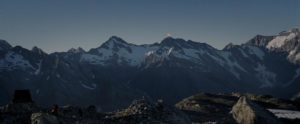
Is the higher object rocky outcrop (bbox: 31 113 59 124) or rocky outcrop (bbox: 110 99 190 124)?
rocky outcrop (bbox: 110 99 190 124)

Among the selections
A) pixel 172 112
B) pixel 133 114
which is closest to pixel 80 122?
pixel 133 114

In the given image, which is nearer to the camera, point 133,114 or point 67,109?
point 133,114

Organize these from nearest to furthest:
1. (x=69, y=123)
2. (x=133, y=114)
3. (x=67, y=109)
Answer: (x=69, y=123)
(x=133, y=114)
(x=67, y=109)

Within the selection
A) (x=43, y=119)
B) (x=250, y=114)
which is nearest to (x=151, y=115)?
(x=250, y=114)

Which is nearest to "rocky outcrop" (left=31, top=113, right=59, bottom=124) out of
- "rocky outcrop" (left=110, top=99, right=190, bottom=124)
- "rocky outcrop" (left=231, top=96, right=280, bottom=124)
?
"rocky outcrop" (left=110, top=99, right=190, bottom=124)

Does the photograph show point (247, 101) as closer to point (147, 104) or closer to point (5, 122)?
point (147, 104)

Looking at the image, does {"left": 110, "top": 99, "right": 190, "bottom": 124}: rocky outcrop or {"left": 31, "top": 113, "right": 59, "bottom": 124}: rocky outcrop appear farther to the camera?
{"left": 110, "top": 99, "right": 190, "bottom": 124}: rocky outcrop

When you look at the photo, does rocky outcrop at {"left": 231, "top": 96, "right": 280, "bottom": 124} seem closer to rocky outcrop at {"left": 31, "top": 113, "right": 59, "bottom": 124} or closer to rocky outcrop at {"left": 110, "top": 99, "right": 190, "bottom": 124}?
rocky outcrop at {"left": 110, "top": 99, "right": 190, "bottom": 124}

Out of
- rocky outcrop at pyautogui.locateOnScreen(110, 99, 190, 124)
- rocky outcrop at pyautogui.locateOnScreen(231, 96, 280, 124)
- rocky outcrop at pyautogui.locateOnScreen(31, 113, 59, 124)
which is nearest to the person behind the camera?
rocky outcrop at pyautogui.locateOnScreen(31, 113, 59, 124)

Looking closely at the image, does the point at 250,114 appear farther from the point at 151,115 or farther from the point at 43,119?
the point at 43,119
